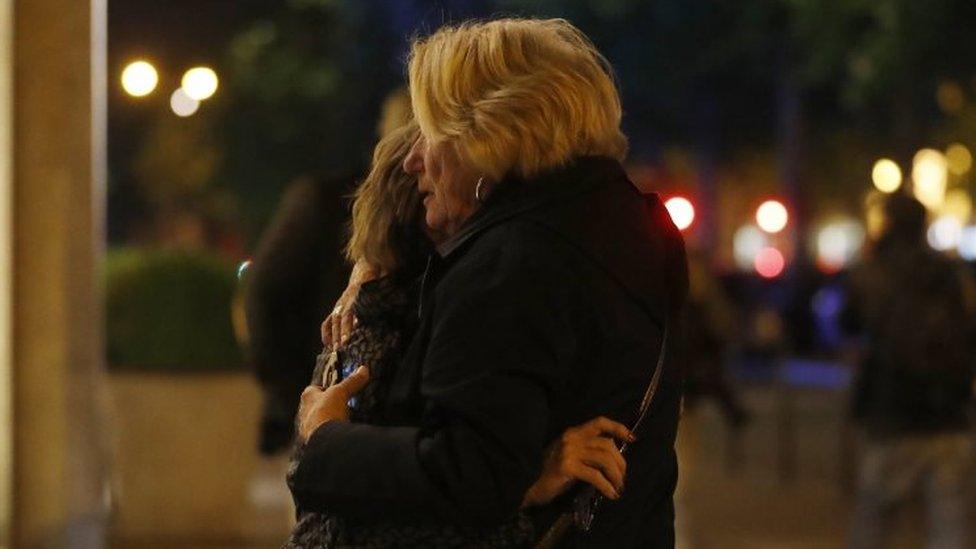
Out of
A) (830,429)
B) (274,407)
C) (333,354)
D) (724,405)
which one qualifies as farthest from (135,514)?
(830,429)

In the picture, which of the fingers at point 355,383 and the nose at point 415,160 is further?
the nose at point 415,160

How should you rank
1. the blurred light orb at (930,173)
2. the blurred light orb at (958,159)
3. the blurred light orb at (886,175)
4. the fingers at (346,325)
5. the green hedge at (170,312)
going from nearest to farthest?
the fingers at (346,325)
the green hedge at (170,312)
the blurred light orb at (886,175)
the blurred light orb at (930,173)
the blurred light orb at (958,159)

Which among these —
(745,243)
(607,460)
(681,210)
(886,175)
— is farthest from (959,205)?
(607,460)

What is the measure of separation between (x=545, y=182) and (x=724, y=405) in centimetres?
686

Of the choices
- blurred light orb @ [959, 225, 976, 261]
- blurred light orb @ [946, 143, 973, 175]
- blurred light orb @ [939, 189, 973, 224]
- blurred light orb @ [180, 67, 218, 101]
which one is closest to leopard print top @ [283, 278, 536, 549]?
blurred light orb @ [180, 67, 218, 101]

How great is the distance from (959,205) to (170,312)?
36.9 metres

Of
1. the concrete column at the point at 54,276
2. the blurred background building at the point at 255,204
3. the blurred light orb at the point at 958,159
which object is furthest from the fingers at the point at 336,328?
the blurred light orb at the point at 958,159

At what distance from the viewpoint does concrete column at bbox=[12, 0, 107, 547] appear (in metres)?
8.91

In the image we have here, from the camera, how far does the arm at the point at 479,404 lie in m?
2.51

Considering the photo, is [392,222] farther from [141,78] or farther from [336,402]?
[141,78]

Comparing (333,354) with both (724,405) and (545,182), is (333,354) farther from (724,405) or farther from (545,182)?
(724,405)

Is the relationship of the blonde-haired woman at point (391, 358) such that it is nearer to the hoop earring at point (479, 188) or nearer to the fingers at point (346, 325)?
the fingers at point (346, 325)

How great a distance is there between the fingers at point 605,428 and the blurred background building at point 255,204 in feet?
2.35

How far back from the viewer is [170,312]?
1131 cm
